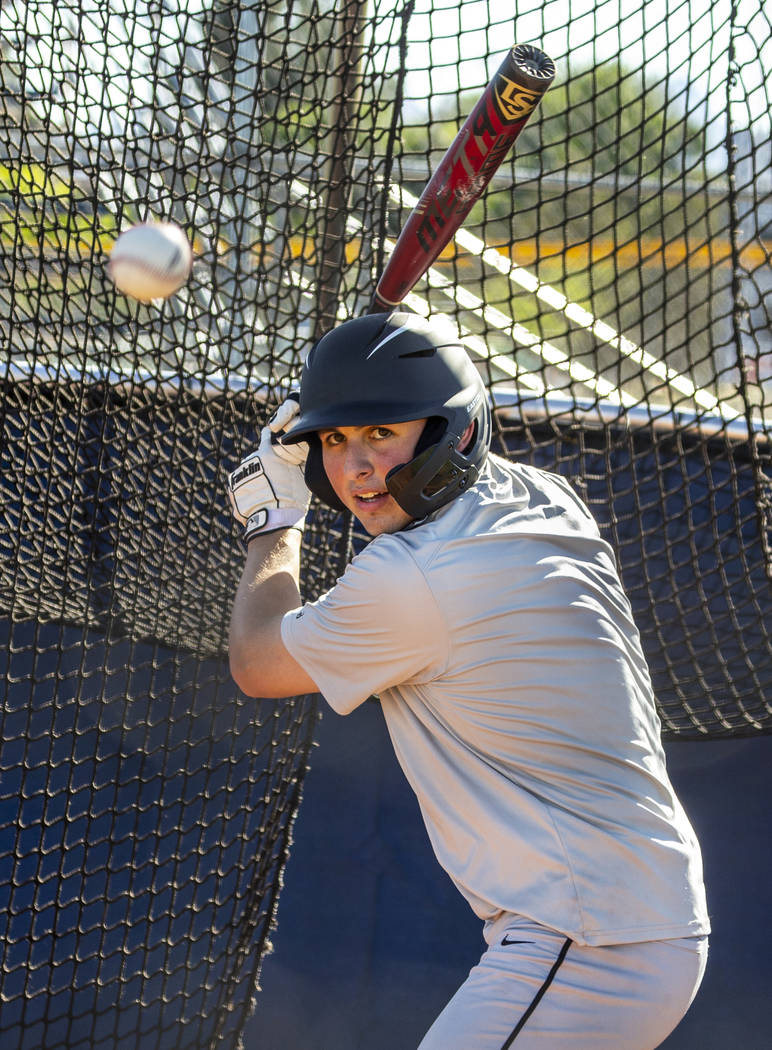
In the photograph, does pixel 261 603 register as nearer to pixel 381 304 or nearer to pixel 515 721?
pixel 515 721

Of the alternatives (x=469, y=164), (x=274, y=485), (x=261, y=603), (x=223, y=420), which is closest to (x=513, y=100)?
(x=469, y=164)

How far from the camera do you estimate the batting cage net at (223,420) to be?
2922mm

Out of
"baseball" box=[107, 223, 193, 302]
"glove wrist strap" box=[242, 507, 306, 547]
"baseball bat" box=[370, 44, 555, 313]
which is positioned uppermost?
"baseball bat" box=[370, 44, 555, 313]

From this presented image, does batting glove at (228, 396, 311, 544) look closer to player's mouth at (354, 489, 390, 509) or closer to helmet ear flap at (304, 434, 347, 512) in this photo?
helmet ear flap at (304, 434, 347, 512)

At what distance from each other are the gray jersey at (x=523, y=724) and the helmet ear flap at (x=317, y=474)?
14.8 inches

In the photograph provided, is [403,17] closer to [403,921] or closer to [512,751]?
[512,751]

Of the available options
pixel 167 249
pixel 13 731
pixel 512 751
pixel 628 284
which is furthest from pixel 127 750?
pixel 628 284

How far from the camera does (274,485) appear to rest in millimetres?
2260

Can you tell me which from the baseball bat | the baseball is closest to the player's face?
the baseball

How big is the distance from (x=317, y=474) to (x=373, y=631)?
0.49 meters

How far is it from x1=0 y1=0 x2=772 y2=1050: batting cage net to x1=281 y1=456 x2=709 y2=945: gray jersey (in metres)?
1.23

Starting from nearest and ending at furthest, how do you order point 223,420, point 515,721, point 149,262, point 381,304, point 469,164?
1. point 515,721
2. point 149,262
3. point 469,164
4. point 381,304
5. point 223,420

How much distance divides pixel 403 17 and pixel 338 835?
264 centimetres

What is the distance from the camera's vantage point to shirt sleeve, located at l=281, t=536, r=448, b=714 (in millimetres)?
1696
